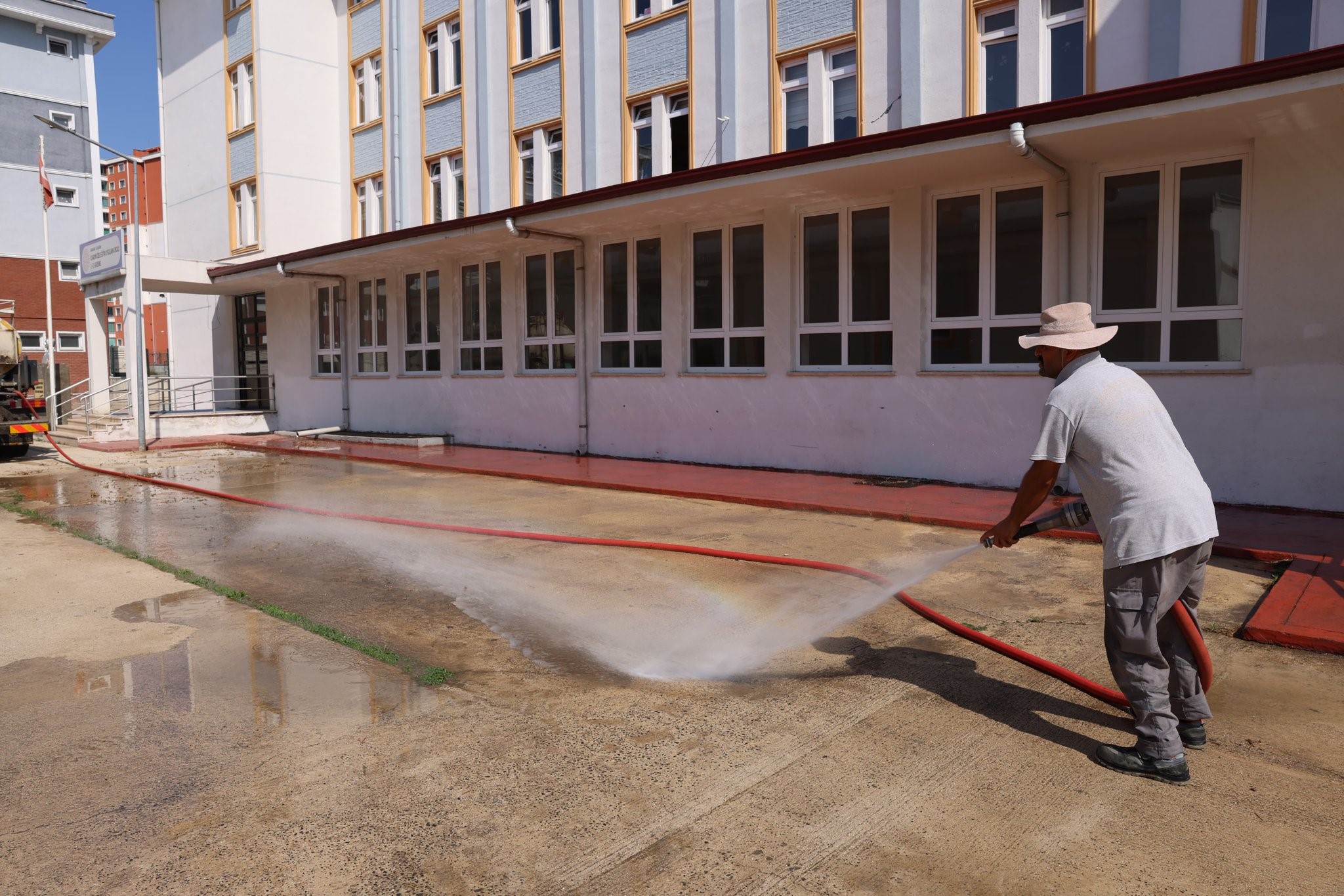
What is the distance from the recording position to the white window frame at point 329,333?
2175 centimetres

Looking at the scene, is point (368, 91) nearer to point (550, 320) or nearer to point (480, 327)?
point (480, 327)

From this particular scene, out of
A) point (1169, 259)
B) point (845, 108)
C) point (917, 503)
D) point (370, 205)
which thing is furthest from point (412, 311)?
point (1169, 259)

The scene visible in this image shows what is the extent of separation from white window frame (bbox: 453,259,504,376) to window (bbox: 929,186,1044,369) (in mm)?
9054

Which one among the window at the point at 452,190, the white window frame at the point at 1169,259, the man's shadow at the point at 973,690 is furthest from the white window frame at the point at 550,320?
the man's shadow at the point at 973,690

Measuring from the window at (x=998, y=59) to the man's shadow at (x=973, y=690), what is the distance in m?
9.39

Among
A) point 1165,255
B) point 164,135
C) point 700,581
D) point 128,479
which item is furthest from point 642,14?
point 164,135

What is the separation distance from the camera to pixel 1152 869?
2.90 meters

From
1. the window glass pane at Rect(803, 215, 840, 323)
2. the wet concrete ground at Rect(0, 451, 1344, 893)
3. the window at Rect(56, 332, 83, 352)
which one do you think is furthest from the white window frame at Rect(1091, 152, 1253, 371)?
the window at Rect(56, 332, 83, 352)

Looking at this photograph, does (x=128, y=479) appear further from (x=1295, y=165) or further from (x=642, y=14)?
(x=1295, y=165)

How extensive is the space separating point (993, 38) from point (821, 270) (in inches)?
147

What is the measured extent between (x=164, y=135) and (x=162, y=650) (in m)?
28.5

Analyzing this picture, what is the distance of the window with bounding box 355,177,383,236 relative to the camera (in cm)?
2359

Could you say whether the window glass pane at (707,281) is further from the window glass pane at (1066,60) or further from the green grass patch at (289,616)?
the green grass patch at (289,616)

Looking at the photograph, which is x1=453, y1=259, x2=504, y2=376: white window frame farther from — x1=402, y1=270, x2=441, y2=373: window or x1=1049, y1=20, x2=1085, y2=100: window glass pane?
x1=1049, y1=20, x2=1085, y2=100: window glass pane
